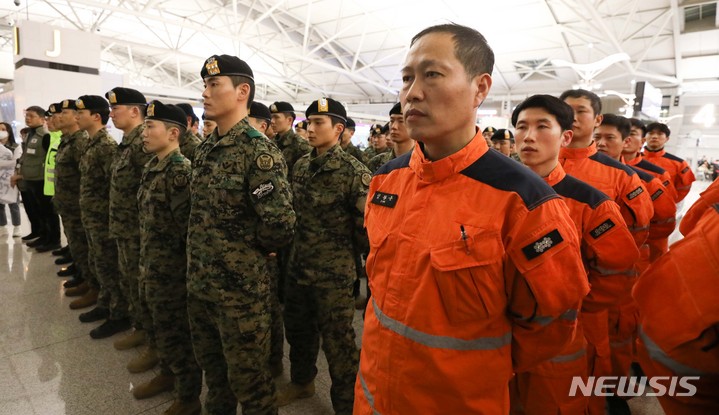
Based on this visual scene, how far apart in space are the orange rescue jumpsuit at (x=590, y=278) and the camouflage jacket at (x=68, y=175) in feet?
12.9

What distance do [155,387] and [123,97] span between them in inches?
84.3

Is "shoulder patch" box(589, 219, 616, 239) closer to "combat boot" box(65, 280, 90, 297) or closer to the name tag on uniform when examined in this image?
the name tag on uniform

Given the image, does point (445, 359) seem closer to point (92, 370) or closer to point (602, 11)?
point (92, 370)

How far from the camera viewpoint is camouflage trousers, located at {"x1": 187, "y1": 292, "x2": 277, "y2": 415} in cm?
169

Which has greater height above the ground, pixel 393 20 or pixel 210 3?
pixel 210 3

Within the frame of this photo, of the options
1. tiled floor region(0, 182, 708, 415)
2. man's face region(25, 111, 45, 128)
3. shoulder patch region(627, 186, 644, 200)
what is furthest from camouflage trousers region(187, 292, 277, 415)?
man's face region(25, 111, 45, 128)

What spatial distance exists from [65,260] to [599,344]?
17.8 ft

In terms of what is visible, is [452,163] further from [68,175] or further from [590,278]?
[68,175]

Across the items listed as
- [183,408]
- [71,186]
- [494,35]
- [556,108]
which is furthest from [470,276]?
[494,35]

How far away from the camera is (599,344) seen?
6.05 ft

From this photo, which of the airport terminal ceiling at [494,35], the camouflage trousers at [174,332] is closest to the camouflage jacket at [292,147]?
the camouflage trousers at [174,332]

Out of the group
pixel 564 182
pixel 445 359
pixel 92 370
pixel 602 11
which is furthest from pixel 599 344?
pixel 602 11

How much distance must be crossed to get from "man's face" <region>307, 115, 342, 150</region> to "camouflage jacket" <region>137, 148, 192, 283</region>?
751mm

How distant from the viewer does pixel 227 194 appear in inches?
65.7
